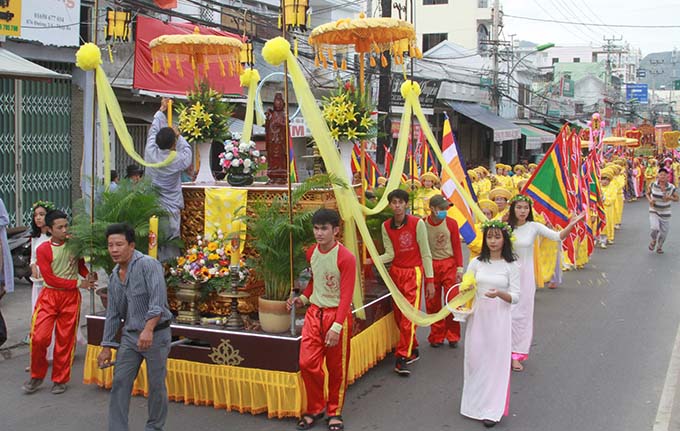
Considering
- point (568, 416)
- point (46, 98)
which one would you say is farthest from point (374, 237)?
point (46, 98)

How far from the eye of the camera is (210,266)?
22.6ft

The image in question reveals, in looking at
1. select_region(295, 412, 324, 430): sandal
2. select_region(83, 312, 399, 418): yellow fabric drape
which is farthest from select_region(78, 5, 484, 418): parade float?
select_region(295, 412, 324, 430): sandal

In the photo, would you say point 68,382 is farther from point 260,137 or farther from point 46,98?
point 260,137

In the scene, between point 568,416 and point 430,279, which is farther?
point 430,279

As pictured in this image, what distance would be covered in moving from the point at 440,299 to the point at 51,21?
8.94 meters

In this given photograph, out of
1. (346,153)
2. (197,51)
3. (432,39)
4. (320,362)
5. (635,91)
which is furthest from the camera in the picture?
(635,91)

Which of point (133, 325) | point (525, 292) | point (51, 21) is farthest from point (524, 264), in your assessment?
point (51, 21)

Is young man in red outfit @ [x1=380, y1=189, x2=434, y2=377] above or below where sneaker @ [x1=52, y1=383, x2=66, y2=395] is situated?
above

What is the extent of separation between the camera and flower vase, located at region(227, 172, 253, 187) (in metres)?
7.40

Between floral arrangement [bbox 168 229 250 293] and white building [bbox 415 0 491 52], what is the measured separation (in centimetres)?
3868

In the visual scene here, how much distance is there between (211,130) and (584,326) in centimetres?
492

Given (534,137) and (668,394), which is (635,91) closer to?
(534,137)

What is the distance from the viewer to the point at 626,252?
16250 millimetres

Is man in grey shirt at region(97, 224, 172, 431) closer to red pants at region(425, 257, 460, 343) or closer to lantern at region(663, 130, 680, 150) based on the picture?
red pants at region(425, 257, 460, 343)
